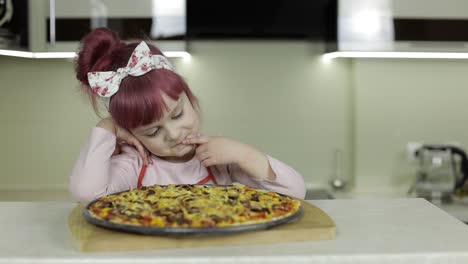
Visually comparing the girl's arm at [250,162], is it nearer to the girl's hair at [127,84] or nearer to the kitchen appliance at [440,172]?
the girl's hair at [127,84]

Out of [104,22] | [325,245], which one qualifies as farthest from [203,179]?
[104,22]

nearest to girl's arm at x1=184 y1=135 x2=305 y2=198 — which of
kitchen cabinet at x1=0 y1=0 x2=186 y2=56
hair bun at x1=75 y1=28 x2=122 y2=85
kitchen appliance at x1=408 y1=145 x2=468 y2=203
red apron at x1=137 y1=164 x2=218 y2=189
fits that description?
red apron at x1=137 y1=164 x2=218 y2=189

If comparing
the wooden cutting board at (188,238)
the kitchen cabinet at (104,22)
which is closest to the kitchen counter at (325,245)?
the wooden cutting board at (188,238)

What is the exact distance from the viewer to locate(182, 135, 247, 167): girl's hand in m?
1.20

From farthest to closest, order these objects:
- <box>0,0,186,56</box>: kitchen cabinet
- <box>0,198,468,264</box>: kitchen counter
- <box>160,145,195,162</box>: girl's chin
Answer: <box>0,0,186,56</box>: kitchen cabinet, <box>160,145,195,162</box>: girl's chin, <box>0,198,468,264</box>: kitchen counter

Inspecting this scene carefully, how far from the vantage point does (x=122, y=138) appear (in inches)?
51.9

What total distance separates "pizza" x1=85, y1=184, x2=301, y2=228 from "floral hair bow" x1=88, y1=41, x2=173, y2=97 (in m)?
0.22

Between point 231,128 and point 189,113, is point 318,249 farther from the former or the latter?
point 231,128

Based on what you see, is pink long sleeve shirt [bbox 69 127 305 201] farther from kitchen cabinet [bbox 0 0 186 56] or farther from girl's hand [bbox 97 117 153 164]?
kitchen cabinet [bbox 0 0 186 56]

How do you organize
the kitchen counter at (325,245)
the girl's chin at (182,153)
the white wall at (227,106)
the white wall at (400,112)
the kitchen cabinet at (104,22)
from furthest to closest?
1. the white wall at (227,106)
2. the white wall at (400,112)
3. the kitchen cabinet at (104,22)
4. the girl's chin at (182,153)
5. the kitchen counter at (325,245)

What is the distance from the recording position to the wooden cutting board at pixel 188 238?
2.56ft

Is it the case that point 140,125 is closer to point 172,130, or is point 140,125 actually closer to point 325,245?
point 172,130

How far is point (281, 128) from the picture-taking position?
2.73 meters

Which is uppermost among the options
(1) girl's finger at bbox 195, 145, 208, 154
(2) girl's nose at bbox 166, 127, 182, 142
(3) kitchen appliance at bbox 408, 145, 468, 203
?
(2) girl's nose at bbox 166, 127, 182, 142
